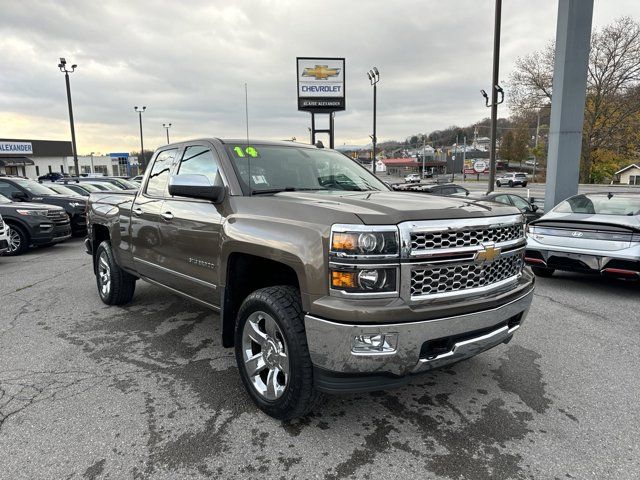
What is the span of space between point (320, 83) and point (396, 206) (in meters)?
26.4

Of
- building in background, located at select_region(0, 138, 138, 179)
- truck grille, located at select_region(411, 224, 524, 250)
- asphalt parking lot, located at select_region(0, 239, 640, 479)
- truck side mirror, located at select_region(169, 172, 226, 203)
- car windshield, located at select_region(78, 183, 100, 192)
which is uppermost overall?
building in background, located at select_region(0, 138, 138, 179)

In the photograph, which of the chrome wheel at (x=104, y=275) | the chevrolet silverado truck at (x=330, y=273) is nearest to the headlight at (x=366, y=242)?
the chevrolet silverado truck at (x=330, y=273)

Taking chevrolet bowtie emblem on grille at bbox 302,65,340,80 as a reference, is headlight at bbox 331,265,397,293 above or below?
below

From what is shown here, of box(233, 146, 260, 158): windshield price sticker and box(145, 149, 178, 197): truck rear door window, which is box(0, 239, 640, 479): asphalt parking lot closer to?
box(145, 149, 178, 197): truck rear door window

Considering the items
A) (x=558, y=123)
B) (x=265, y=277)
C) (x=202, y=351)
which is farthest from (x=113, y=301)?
(x=558, y=123)

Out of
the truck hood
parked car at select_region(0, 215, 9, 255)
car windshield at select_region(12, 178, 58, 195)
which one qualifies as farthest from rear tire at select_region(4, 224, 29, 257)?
the truck hood

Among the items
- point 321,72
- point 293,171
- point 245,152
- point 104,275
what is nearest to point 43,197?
point 104,275

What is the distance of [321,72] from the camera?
27.4 m

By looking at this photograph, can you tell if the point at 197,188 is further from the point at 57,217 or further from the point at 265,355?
the point at 57,217

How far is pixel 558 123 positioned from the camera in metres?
10.8

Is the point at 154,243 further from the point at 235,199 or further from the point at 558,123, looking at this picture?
the point at 558,123

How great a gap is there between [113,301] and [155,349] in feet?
5.70

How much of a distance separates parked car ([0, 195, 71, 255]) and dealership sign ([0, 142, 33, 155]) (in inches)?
2214

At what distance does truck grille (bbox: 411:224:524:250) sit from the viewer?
2.54 meters
